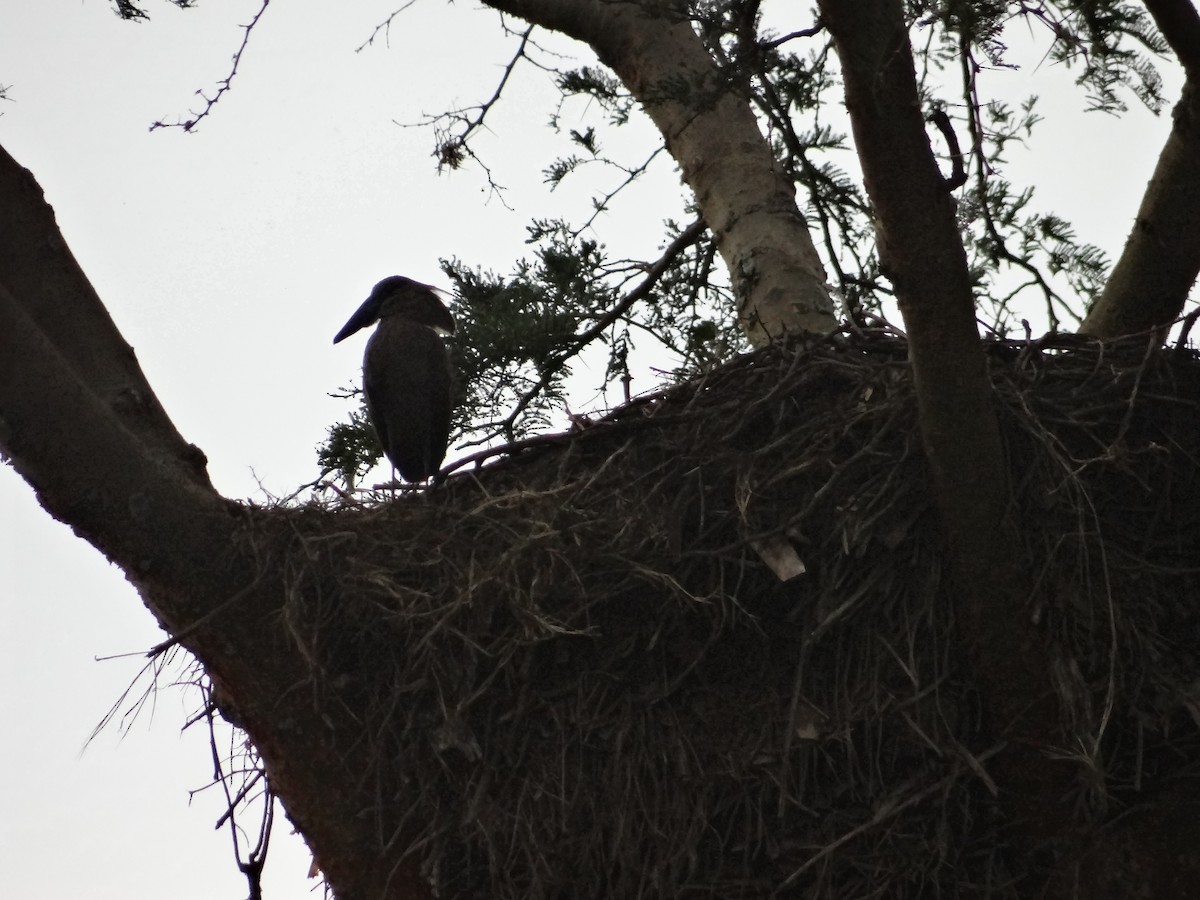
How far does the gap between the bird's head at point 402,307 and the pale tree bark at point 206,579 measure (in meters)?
2.61

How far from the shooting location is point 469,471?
159 inches

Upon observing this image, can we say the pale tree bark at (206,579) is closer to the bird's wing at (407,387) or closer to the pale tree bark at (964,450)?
the pale tree bark at (964,450)

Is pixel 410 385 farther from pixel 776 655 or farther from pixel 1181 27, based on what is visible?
pixel 1181 27

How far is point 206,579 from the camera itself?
3232 mm

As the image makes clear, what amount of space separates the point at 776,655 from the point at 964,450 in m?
0.71

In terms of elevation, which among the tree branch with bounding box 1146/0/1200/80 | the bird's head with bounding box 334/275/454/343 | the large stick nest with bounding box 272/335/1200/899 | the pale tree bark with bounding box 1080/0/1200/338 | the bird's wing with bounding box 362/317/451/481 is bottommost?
the large stick nest with bounding box 272/335/1200/899

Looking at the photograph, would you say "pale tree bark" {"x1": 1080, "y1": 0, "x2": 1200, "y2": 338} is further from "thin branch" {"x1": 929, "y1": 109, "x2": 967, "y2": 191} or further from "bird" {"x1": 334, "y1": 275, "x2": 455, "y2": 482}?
"bird" {"x1": 334, "y1": 275, "x2": 455, "y2": 482}

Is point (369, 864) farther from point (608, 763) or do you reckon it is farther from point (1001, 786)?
point (1001, 786)

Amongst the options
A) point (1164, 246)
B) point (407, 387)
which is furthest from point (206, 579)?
point (1164, 246)

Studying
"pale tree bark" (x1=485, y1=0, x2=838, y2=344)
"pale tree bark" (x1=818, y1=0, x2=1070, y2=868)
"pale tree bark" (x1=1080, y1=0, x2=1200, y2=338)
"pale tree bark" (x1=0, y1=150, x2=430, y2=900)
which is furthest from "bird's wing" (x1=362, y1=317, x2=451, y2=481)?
"pale tree bark" (x1=818, y1=0, x2=1070, y2=868)

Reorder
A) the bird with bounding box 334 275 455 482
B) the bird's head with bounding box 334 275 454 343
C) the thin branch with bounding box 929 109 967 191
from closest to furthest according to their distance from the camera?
1. the thin branch with bounding box 929 109 967 191
2. the bird with bounding box 334 275 455 482
3. the bird's head with bounding box 334 275 454 343

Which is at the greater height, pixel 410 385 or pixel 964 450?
pixel 410 385

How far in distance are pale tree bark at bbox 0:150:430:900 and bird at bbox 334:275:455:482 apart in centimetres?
231

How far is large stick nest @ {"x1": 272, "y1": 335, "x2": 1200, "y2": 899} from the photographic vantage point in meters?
2.97
